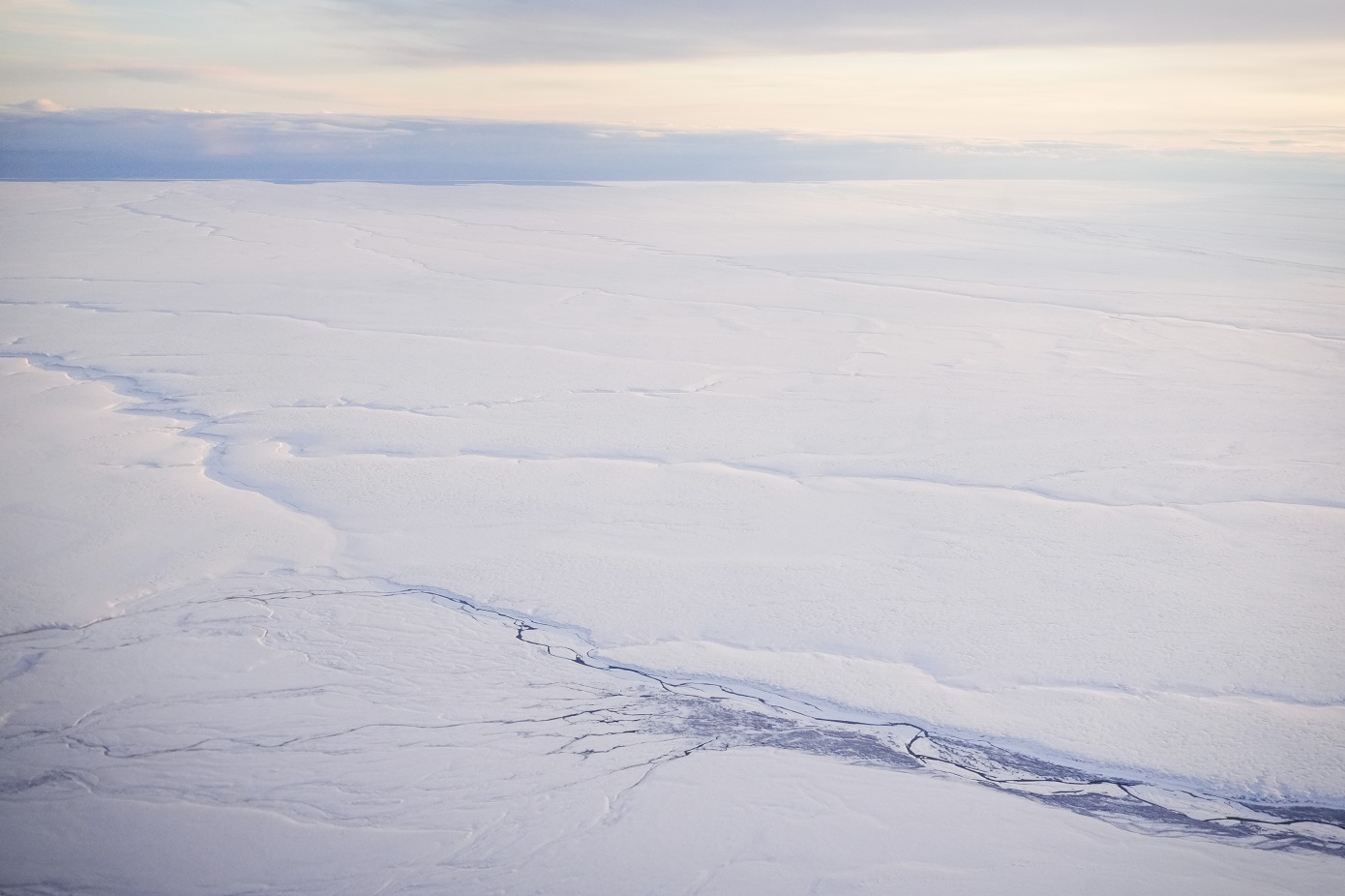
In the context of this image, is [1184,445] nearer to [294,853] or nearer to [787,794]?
[787,794]

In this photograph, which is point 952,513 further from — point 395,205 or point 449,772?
point 395,205

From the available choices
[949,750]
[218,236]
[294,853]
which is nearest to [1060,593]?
[949,750]

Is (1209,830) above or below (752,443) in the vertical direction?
below

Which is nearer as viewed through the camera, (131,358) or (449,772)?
(449,772)

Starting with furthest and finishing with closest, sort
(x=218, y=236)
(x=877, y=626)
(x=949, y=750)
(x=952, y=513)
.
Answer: (x=218, y=236)
(x=952, y=513)
(x=877, y=626)
(x=949, y=750)

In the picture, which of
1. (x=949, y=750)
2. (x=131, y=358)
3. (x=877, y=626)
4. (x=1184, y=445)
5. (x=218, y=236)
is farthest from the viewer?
(x=218, y=236)

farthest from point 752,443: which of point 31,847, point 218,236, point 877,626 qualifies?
point 218,236

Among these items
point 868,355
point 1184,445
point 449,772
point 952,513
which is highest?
point 868,355
